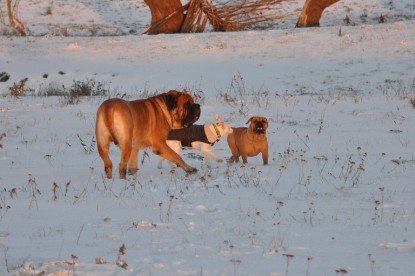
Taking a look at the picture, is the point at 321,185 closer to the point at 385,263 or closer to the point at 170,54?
the point at 385,263

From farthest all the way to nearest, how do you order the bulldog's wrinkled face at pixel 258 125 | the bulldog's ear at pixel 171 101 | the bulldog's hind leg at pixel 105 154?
the bulldog's wrinkled face at pixel 258 125, the bulldog's ear at pixel 171 101, the bulldog's hind leg at pixel 105 154

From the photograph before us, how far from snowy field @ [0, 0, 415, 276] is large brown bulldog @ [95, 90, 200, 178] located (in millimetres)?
311

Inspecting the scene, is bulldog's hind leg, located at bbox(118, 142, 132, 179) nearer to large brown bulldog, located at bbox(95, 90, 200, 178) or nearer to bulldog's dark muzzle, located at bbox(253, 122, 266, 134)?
large brown bulldog, located at bbox(95, 90, 200, 178)

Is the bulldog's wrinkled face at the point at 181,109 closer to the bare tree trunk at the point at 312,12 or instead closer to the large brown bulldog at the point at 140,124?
the large brown bulldog at the point at 140,124

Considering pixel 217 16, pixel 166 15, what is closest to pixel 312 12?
pixel 217 16

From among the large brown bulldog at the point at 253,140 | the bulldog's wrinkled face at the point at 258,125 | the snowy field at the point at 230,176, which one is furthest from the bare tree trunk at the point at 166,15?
the bulldog's wrinkled face at the point at 258,125

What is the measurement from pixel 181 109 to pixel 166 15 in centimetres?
2133

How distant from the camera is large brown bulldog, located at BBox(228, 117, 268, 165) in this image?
9.95m

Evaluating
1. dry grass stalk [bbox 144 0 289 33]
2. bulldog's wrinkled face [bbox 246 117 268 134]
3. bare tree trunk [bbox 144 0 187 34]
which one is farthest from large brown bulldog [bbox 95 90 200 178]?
bare tree trunk [bbox 144 0 187 34]

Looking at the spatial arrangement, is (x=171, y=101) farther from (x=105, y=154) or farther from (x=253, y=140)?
(x=253, y=140)

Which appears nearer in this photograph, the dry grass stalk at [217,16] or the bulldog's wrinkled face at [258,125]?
the bulldog's wrinkled face at [258,125]

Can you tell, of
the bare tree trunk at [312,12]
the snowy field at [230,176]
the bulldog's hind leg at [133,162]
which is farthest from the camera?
the bare tree trunk at [312,12]

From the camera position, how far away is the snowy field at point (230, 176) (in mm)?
5129

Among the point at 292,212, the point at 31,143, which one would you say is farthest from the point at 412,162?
the point at 31,143
